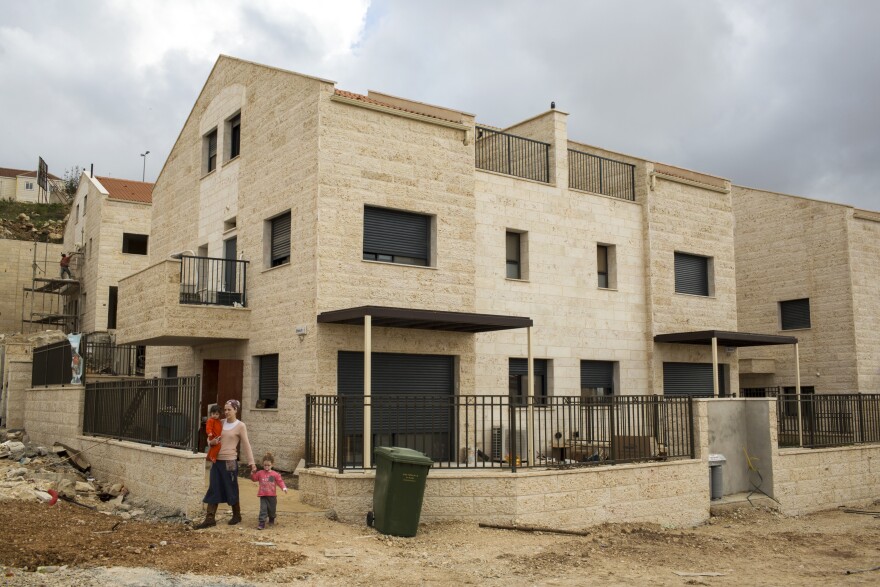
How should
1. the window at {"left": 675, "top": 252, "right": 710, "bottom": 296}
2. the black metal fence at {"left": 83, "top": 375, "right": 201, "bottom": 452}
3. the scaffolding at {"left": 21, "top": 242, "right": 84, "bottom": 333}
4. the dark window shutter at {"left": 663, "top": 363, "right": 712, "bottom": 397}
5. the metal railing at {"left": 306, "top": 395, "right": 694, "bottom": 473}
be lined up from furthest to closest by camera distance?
the scaffolding at {"left": 21, "top": 242, "right": 84, "bottom": 333} < the window at {"left": 675, "top": 252, "right": 710, "bottom": 296} < the dark window shutter at {"left": 663, "top": 363, "right": 712, "bottom": 397} < the metal railing at {"left": 306, "top": 395, "right": 694, "bottom": 473} < the black metal fence at {"left": 83, "top": 375, "right": 201, "bottom": 452}

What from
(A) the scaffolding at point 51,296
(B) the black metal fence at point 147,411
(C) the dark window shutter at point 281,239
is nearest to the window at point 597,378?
(C) the dark window shutter at point 281,239

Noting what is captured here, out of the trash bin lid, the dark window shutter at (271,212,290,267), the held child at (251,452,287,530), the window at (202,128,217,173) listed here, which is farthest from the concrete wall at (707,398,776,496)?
the window at (202,128,217,173)

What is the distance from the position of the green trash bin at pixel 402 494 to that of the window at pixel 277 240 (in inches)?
268

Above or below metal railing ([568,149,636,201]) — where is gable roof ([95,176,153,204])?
above

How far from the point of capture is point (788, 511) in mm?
15773

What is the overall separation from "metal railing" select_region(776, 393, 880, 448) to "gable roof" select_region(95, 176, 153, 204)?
27.9m

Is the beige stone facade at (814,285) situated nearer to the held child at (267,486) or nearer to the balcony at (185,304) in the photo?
the balcony at (185,304)

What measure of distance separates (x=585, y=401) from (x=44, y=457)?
10.6 metres

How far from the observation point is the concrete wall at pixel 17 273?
41.2 m

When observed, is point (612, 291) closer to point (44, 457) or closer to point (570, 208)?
point (570, 208)

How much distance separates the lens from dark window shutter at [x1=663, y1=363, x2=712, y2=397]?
21594 mm

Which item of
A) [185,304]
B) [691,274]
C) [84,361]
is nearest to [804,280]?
[691,274]

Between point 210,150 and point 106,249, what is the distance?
15221mm

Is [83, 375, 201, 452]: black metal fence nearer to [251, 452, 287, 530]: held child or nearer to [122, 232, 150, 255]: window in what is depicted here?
[251, 452, 287, 530]: held child
